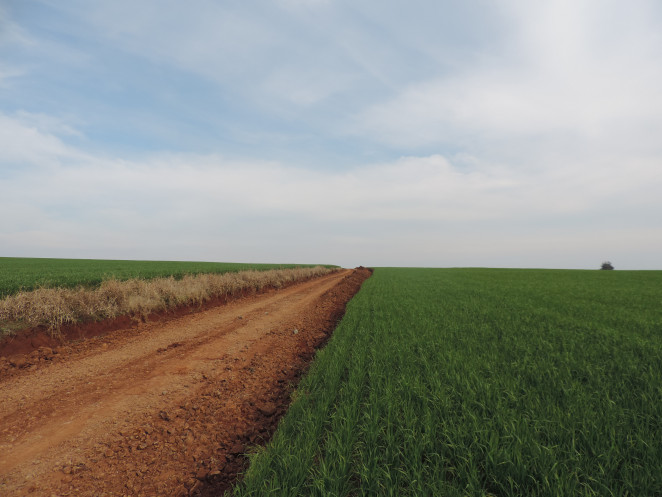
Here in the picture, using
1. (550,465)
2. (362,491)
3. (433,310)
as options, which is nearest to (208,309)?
(433,310)

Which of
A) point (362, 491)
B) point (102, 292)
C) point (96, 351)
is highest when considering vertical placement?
point (102, 292)

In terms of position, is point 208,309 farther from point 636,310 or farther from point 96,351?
point 636,310

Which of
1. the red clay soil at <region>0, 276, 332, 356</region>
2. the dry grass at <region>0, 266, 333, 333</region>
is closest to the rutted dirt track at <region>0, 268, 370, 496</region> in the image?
the red clay soil at <region>0, 276, 332, 356</region>

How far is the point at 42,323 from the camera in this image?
27.5 feet

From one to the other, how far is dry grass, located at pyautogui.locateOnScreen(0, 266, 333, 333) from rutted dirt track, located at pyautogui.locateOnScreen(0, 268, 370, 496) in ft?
4.50

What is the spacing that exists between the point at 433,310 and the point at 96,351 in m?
10.7

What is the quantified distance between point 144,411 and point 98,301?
714cm

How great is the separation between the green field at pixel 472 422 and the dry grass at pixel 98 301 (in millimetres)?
8026

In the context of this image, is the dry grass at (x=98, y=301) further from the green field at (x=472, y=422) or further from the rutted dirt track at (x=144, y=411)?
the green field at (x=472, y=422)

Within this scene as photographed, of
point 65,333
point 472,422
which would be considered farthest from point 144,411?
point 65,333

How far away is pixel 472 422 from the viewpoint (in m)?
3.54

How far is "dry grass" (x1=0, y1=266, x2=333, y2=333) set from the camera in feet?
26.7

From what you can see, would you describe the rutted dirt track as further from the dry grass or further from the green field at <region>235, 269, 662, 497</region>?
the dry grass

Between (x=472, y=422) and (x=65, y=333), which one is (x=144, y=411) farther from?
(x=65, y=333)
